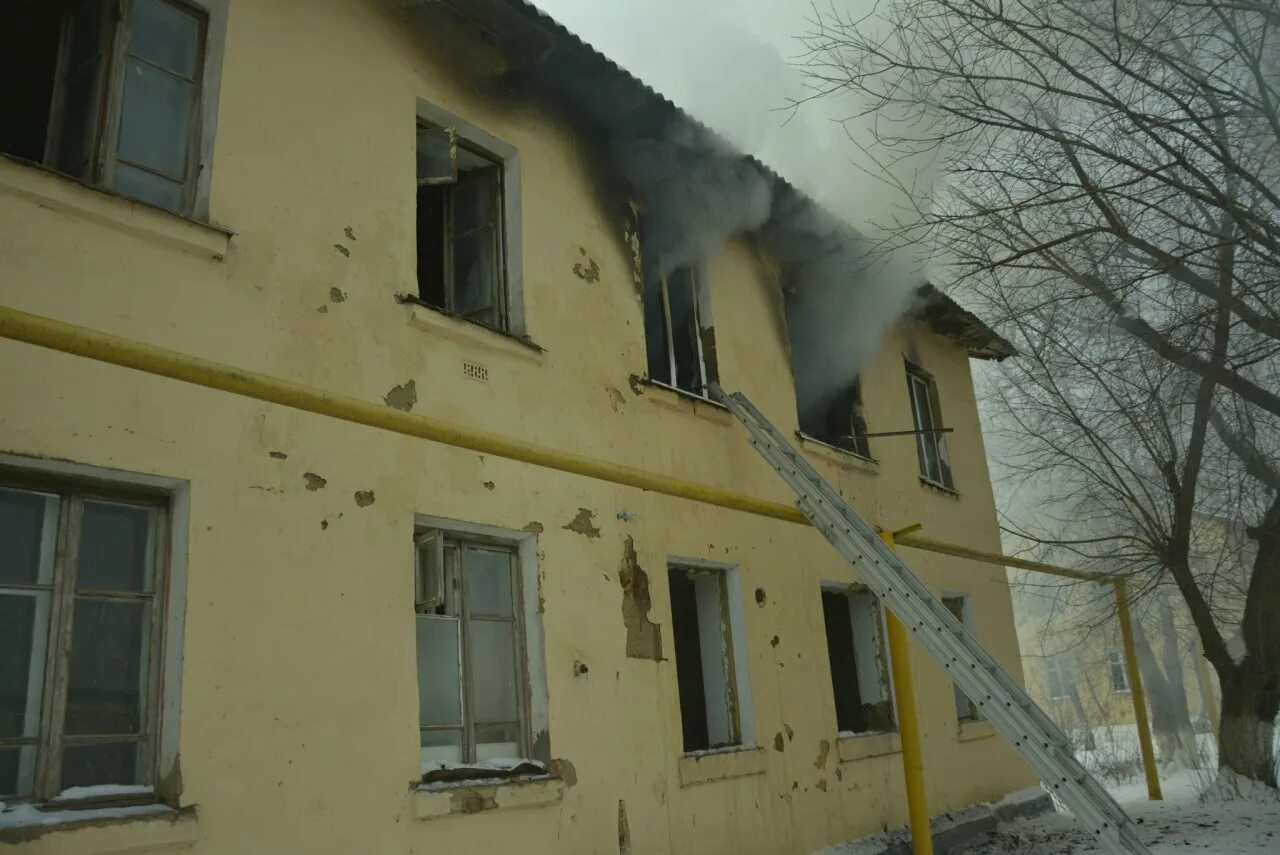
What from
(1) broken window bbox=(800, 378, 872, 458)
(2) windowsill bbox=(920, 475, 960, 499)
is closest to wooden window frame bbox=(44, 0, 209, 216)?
(1) broken window bbox=(800, 378, 872, 458)

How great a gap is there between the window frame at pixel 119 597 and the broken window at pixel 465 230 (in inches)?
102

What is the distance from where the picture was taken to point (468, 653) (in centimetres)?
559

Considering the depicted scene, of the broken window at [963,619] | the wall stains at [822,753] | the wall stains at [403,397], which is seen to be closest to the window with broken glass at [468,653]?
the wall stains at [403,397]

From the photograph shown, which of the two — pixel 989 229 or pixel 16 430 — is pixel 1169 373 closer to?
pixel 989 229

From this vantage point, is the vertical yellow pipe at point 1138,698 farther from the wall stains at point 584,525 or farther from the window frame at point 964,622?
the wall stains at point 584,525

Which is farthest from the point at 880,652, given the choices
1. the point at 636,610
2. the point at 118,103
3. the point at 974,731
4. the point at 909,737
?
the point at 118,103

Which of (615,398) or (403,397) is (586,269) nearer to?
(615,398)

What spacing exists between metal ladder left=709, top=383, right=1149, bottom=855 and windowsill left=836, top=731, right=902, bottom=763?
Result: 2524mm

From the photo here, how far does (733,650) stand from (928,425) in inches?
220

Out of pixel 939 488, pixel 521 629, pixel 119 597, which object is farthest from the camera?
pixel 939 488

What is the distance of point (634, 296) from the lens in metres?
7.51

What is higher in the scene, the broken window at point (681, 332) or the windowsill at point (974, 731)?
the broken window at point (681, 332)

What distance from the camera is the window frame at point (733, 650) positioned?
7266 mm

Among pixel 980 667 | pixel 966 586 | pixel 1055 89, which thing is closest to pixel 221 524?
pixel 980 667
